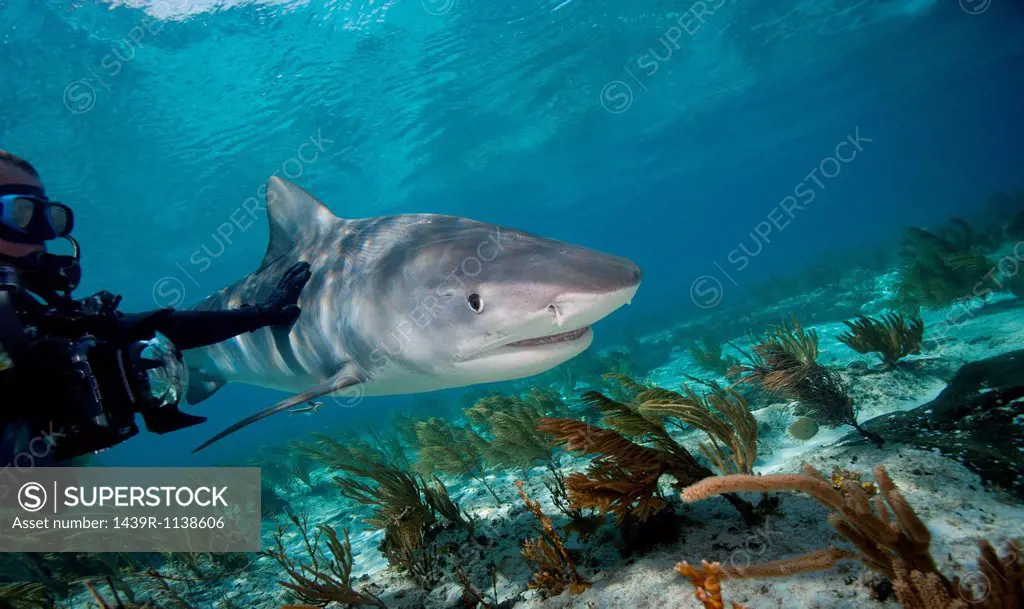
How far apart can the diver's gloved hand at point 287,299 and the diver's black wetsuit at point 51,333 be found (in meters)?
0.12

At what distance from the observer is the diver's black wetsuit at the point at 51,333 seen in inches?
82.4

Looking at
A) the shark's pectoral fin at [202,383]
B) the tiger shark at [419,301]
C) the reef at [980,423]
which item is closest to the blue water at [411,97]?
the reef at [980,423]

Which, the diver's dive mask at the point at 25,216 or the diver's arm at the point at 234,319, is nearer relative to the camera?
the diver's dive mask at the point at 25,216

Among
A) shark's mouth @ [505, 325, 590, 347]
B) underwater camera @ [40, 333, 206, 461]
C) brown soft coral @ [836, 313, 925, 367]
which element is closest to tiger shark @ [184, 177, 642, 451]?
shark's mouth @ [505, 325, 590, 347]

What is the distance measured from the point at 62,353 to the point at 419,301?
1.89 m

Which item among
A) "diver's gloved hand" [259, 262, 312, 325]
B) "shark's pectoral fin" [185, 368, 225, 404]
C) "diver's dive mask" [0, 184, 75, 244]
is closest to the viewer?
"diver's dive mask" [0, 184, 75, 244]

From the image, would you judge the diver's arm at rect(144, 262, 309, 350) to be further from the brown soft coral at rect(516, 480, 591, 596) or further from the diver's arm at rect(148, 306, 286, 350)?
the brown soft coral at rect(516, 480, 591, 596)

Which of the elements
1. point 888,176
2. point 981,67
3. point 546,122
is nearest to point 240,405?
point 546,122

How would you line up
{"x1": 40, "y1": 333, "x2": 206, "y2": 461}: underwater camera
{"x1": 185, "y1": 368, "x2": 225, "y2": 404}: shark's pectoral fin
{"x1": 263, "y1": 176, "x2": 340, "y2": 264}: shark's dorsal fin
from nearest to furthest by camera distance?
{"x1": 40, "y1": 333, "x2": 206, "y2": 461}: underwater camera → {"x1": 263, "y1": 176, "x2": 340, "y2": 264}: shark's dorsal fin → {"x1": 185, "y1": 368, "x2": 225, "y2": 404}: shark's pectoral fin

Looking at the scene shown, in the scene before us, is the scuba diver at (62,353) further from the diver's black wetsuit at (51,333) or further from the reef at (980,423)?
the reef at (980,423)

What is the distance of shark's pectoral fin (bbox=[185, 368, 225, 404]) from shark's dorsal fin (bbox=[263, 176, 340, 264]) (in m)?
2.06

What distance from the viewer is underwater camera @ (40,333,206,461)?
2.29 m

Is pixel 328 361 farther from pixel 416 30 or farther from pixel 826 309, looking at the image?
pixel 416 30

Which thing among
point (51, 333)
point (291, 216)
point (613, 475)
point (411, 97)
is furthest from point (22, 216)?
point (411, 97)
